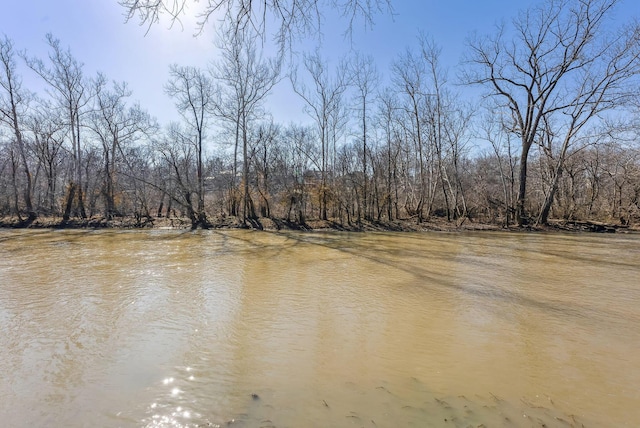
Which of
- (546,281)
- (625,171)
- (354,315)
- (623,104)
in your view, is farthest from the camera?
(625,171)

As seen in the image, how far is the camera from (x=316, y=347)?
3477 mm

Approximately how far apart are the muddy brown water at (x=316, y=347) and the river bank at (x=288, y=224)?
34.0ft

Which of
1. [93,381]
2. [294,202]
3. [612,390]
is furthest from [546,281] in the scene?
[294,202]

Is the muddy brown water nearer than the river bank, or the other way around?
the muddy brown water

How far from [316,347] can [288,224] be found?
15.0 meters

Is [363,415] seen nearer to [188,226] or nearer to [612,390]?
[612,390]

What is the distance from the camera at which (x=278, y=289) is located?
5719 millimetres

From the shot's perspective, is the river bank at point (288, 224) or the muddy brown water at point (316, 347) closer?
the muddy brown water at point (316, 347)

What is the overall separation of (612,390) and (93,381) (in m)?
4.56

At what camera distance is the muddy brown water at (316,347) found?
242cm

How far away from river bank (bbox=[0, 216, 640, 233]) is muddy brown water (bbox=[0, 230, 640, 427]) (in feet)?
34.0

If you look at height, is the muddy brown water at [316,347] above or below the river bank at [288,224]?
below

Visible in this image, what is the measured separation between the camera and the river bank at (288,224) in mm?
17219

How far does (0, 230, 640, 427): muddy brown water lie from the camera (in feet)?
7.95
